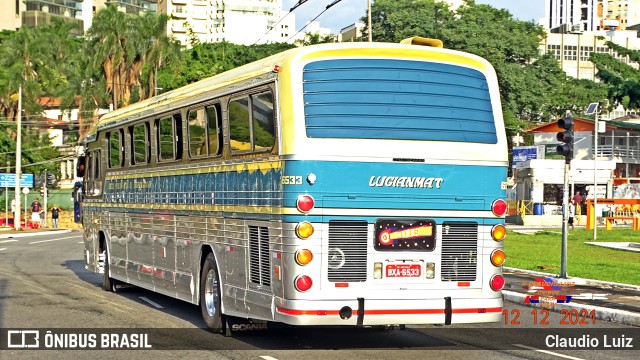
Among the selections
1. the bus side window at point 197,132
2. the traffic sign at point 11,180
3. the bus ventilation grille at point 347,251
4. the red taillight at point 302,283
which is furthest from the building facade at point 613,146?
the red taillight at point 302,283

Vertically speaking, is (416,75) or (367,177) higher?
(416,75)

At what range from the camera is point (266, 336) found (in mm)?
14031

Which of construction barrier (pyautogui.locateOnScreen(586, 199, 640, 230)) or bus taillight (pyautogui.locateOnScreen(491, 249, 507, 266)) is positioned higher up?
bus taillight (pyautogui.locateOnScreen(491, 249, 507, 266))

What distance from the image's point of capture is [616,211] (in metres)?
67.6

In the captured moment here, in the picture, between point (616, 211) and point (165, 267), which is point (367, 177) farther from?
point (616, 211)

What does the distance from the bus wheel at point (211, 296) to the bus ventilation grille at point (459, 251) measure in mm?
3278

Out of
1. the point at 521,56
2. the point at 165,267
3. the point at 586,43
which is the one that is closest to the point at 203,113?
the point at 165,267

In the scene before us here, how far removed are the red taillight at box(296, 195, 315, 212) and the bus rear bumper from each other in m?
1.01

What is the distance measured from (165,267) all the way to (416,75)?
237 inches

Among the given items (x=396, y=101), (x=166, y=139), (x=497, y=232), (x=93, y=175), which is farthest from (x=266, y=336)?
(x=93, y=175)

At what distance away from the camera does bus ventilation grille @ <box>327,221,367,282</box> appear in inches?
472

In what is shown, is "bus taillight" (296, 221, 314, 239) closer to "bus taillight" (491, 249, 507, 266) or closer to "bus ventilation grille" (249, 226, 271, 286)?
"bus ventilation grille" (249, 226, 271, 286)

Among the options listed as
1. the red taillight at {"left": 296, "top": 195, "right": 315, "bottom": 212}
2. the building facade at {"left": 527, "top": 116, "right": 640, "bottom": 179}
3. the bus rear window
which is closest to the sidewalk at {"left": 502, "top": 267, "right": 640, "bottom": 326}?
the bus rear window

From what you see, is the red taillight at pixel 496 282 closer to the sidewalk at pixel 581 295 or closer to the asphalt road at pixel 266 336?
the asphalt road at pixel 266 336
